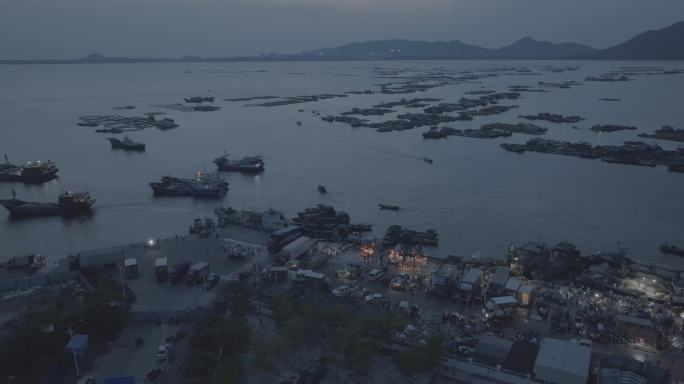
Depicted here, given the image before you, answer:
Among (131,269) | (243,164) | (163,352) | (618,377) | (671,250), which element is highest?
(618,377)

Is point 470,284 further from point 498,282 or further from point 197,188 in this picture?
point 197,188

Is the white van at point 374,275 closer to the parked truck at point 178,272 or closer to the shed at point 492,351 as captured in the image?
the shed at point 492,351

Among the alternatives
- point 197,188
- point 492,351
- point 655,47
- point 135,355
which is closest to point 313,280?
point 135,355

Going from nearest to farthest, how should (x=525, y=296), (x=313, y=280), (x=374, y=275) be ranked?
(x=525, y=296) → (x=313, y=280) → (x=374, y=275)

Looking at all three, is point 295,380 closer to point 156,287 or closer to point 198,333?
point 198,333

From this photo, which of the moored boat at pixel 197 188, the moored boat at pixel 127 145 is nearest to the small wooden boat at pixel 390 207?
the moored boat at pixel 197 188
